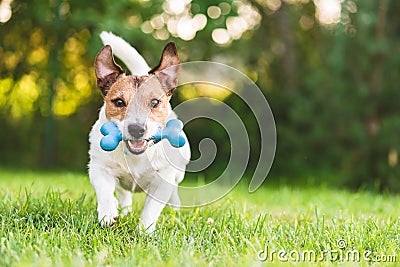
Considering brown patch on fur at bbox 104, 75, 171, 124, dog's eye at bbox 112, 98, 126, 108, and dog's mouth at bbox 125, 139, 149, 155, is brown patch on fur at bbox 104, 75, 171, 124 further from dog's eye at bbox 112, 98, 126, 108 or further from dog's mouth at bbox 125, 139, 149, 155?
dog's mouth at bbox 125, 139, 149, 155

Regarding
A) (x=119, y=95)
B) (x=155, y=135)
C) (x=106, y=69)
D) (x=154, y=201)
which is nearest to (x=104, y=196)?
(x=154, y=201)

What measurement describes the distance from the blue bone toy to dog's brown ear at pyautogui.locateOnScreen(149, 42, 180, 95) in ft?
0.81

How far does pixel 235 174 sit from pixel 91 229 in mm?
4153

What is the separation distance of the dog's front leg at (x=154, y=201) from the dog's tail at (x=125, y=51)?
1.00m

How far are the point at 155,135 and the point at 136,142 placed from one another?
0.51 ft

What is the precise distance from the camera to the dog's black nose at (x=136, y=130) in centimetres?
325

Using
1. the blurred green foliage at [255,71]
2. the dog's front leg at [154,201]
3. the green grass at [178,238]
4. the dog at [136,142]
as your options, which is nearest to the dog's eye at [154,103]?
the dog at [136,142]

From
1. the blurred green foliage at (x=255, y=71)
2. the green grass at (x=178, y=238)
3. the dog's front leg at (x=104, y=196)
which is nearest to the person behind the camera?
the green grass at (x=178, y=238)

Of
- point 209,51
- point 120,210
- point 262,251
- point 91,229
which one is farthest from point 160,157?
point 209,51

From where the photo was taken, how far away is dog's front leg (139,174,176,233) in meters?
3.38

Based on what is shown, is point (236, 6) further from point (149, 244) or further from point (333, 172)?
point (149, 244)

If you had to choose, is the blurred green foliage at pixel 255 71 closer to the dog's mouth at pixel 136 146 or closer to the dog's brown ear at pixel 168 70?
the dog's brown ear at pixel 168 70

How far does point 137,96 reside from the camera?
3393 mm

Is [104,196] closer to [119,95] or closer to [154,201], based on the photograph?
[154,201]
